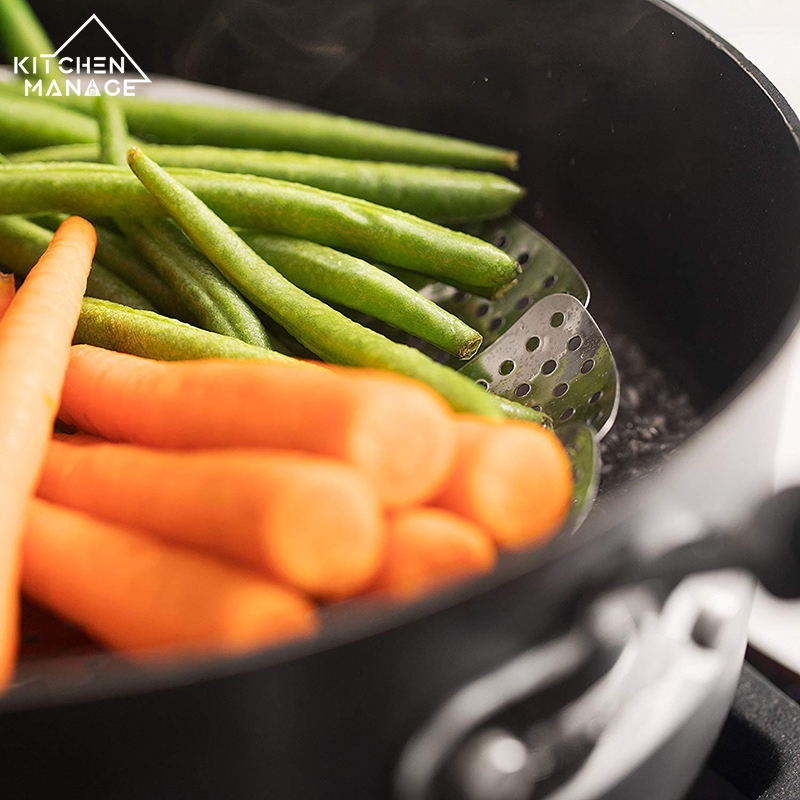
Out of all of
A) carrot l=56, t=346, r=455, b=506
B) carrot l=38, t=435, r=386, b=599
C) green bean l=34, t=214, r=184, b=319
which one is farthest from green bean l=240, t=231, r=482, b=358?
carrot l=38, t=435, r=386, b=599

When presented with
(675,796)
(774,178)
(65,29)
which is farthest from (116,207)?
(675,796)

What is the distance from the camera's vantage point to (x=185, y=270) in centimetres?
94

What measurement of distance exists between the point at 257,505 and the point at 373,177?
662 mm

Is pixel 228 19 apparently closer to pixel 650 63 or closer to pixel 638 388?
pixel 650 63

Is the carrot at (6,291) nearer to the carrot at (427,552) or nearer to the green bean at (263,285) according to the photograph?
the green bean at (263,285)

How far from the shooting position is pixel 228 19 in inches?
51.0

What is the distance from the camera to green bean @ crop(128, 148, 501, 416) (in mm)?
810

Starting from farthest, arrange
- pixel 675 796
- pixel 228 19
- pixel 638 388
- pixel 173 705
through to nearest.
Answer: pixel 228 19, pixel 638 388, pixel 675 796, pixel 173 705

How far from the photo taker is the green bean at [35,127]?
1.16m

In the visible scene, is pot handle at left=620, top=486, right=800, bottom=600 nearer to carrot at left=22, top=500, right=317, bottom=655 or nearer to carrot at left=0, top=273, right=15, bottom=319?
carrot at left=22, top=500, right=317, bottom=655

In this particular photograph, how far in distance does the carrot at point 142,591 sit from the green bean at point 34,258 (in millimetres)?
374

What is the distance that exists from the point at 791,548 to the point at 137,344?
1.96 ft

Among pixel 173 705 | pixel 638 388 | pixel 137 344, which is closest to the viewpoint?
pixel 173 705

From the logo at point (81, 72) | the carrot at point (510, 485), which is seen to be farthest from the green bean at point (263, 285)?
the logo at point (81, 72)
